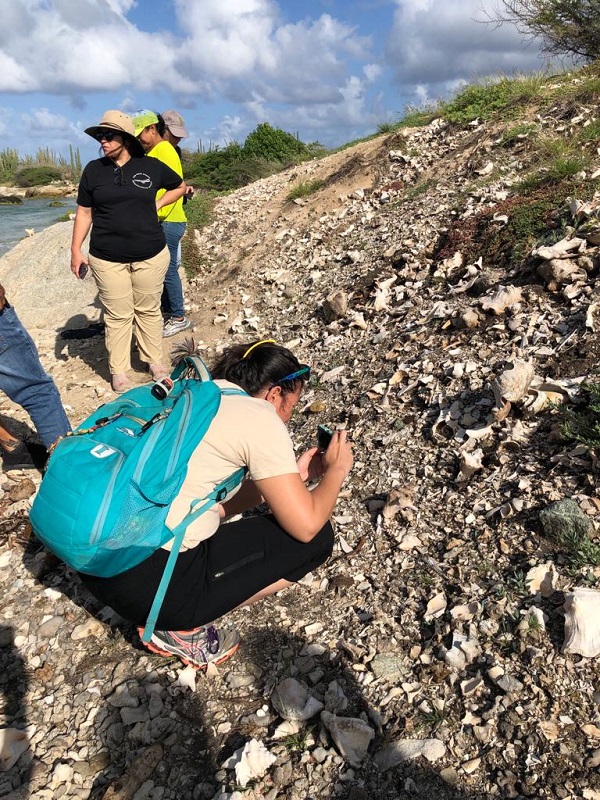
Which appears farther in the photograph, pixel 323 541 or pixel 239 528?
pixel 323 541

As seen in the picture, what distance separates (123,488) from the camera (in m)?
2.16

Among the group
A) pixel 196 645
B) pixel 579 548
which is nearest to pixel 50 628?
pixel 196 645

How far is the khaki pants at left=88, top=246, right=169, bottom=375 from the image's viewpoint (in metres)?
5.00

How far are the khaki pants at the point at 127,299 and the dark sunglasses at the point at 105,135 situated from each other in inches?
38.1

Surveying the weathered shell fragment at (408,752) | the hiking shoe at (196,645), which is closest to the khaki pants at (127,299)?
the hiking shoe at (196,645)

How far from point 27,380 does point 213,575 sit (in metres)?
2.40

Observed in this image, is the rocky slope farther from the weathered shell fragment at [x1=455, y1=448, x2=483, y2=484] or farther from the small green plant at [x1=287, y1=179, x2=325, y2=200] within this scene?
the small green plant at [x1=287, y1=179, x2=325, y2=200]

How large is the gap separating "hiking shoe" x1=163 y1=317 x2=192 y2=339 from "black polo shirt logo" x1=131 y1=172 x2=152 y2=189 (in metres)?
2.52

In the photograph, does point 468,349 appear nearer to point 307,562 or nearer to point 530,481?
point 530,481

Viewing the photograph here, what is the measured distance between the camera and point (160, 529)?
7.40 feet

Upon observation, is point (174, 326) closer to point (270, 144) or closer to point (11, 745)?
point (11, 745)

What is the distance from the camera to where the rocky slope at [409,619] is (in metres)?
2.18

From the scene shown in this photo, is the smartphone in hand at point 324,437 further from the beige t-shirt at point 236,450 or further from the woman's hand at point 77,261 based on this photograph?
the woman's hand at point 77,261

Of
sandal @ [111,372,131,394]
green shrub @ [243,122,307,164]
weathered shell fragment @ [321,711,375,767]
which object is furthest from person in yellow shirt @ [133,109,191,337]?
green shrub @ [243,122,307,164]
